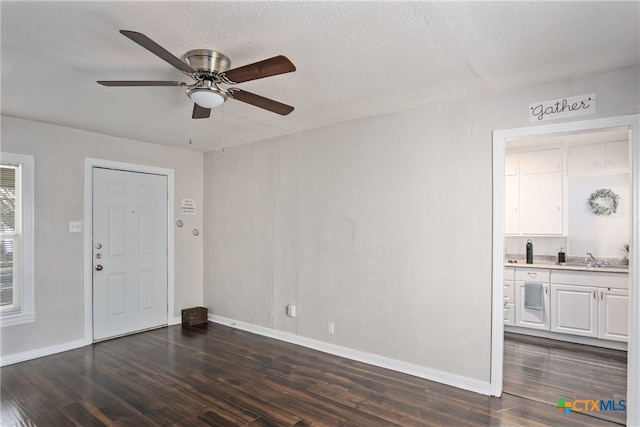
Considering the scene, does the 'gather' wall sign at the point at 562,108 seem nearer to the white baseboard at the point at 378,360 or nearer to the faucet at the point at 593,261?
the white baseboard at the point at 378,360

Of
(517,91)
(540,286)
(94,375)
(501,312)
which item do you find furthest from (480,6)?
(94,375)

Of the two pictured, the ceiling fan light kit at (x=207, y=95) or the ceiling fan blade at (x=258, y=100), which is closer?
the ceiling fan light kit at (x=207, y=95)

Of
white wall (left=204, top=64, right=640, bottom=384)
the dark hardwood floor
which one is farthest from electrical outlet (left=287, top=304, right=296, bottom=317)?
the dark hardwood floor

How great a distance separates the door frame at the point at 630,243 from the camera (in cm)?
241

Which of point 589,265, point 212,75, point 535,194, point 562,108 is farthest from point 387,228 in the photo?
point 589,265

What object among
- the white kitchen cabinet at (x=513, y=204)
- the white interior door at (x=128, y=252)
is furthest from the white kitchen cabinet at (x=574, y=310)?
the white interior door at (x=128, y=252)

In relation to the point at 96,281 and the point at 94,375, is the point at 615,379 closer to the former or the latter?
the point at 94,375

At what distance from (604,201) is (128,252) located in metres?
6.13

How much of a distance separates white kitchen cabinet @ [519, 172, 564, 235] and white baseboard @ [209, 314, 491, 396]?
2.74m

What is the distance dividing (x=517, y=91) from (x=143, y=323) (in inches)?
195

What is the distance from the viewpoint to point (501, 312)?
291 centimetres

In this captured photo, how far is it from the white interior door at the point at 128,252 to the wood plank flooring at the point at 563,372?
4274mm

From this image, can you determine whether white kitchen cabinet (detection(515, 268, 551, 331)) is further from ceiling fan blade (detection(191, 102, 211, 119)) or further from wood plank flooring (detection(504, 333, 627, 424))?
ceiling fan blade (detection(191, 102, 211, 119))

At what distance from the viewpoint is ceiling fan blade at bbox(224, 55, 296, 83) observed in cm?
194
